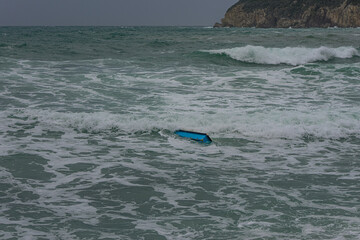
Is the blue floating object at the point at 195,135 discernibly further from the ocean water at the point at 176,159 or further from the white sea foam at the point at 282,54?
the white sea foam at the point at 282,54

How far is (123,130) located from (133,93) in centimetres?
394

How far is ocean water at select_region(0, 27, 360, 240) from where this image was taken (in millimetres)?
5062

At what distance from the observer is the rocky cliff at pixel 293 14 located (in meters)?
116

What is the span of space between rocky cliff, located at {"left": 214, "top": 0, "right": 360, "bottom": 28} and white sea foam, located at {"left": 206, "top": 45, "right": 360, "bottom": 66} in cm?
9446

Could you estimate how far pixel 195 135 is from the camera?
28.0 ft

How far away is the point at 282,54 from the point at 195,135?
704 inches

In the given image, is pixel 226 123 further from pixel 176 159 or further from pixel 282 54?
pixel 282 54

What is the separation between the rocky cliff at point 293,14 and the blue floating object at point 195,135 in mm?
114282

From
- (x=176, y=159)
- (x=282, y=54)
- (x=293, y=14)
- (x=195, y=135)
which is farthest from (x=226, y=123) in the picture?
(x=293, y=14)

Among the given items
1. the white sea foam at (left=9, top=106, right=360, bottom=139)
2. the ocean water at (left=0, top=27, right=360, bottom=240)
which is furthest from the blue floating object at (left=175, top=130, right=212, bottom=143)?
the white sea foam at (left=9, top=106, right=360, bottom=139)

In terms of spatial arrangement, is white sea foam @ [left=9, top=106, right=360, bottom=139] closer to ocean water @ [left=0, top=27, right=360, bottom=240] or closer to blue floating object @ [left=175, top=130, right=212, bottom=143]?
ocean water @ [left=0, top=27, right=360, bottom=240]

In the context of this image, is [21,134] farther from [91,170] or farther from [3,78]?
[3,78]

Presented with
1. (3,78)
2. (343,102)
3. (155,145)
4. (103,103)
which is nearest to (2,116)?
(103,103)

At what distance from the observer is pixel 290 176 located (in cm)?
665
